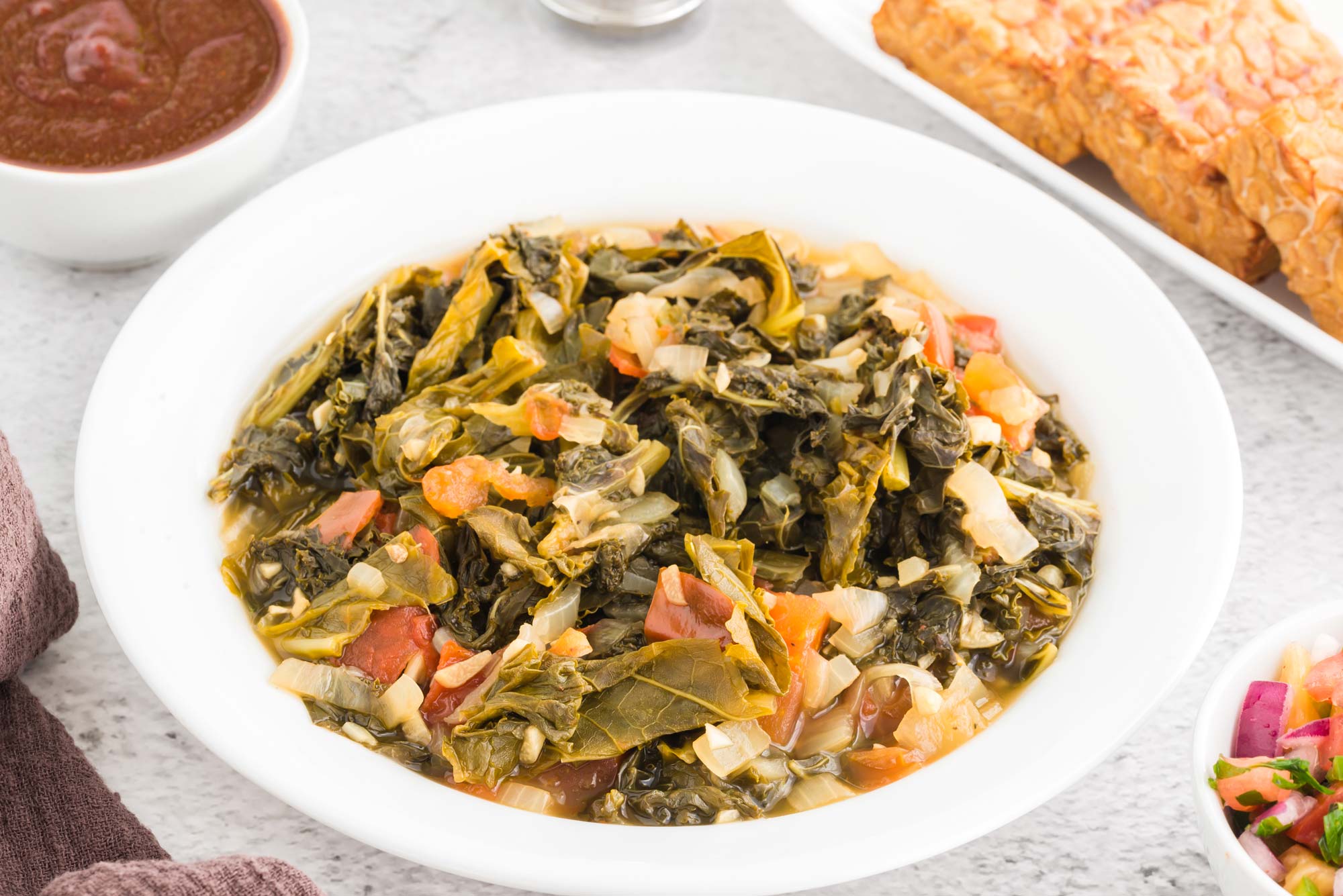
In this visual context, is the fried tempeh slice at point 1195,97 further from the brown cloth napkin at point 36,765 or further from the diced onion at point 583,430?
the brown cloth napkin at point 36,765

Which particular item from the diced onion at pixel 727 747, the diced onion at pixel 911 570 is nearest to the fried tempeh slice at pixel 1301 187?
the diced onion at pixel 911 570

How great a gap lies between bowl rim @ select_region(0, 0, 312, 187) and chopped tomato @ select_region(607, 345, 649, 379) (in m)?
1.59

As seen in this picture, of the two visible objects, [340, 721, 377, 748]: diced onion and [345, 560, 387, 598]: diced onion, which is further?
[345, 560, 387, 598]: diced onion

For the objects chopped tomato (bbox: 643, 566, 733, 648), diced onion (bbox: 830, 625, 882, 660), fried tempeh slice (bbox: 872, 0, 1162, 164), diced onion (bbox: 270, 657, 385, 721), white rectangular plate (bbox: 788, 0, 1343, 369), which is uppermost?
fried tempeh slice (bbox: 872, 0, 1162, 164)

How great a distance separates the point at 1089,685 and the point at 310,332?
2860mm

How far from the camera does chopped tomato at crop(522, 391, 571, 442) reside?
12.5ft

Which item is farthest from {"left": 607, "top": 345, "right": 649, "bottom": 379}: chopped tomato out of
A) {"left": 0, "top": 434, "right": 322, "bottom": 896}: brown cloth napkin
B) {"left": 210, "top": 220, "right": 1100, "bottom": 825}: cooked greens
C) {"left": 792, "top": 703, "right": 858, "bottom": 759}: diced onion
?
{"left": 0, "top": 434, "right": 322, "bottom": 896}: brown cloth napkin

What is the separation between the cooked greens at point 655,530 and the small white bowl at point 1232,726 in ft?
1.77

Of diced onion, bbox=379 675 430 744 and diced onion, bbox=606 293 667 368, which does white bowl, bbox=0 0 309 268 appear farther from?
diced onion, bbox=379 675 430 744

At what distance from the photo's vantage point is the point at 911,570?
3.62 meters

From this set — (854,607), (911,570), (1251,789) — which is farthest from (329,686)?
(1251,789)

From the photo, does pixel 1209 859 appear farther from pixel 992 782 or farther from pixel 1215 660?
pixel 1215 660

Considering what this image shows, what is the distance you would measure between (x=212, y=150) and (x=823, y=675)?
280cm

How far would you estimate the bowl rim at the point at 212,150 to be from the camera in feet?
13.6
